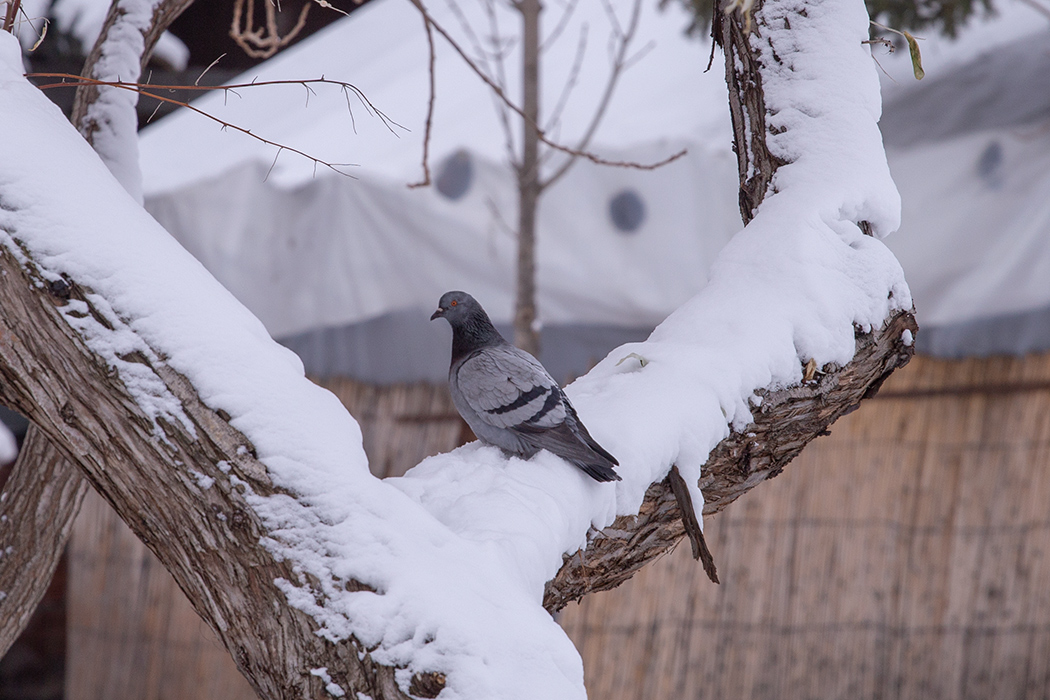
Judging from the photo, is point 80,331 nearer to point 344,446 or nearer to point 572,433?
point 344,446

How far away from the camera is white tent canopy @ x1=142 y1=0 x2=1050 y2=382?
3.29 meters

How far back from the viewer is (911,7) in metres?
3.42

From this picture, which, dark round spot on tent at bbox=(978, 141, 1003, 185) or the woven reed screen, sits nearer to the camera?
dark round spot on tent at bbox=(978, 141, 1003, 185)

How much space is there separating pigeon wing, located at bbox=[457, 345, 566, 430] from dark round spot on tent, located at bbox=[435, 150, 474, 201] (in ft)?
6.34

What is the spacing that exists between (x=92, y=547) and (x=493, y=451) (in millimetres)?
3348

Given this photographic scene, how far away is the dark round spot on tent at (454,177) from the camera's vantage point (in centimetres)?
362

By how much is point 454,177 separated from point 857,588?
2427mm

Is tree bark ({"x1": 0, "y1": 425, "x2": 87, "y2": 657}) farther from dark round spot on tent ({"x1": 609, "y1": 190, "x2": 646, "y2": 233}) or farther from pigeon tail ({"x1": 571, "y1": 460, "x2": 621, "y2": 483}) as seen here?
dark round spot on tent ({"x1": 609, "y1": 190, "x2": 646, "y2": 233})

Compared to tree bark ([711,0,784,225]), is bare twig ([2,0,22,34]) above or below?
above

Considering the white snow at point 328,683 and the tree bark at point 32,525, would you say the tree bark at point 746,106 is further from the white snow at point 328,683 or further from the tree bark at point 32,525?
the tree bark at point 32,525

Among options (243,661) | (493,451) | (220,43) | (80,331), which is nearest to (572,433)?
(493,451)

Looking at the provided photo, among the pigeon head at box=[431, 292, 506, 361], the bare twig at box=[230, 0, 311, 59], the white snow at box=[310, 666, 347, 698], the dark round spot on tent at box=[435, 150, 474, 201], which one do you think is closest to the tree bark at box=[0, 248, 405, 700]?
the white snow at box=[310, 666, 347, 698]

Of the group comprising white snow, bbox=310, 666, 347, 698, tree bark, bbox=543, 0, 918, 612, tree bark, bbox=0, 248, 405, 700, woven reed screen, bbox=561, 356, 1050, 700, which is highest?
tree bark, bbox=0, 248, 405, 700

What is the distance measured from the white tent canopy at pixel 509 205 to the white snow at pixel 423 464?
1.93m
